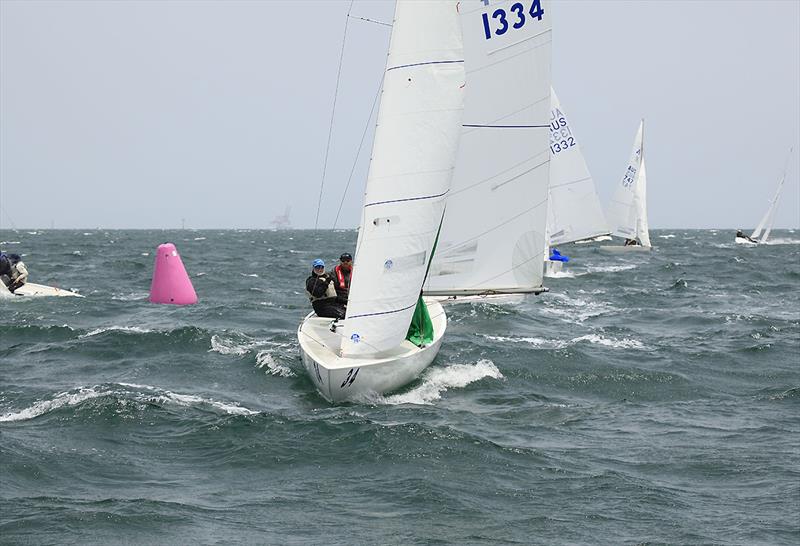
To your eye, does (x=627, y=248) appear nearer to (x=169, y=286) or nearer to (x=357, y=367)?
(x=169, y=286)

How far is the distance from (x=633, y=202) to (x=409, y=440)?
4411 cm

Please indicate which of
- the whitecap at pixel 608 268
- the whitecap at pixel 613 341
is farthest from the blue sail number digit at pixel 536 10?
the whitecap at pixel 608 268

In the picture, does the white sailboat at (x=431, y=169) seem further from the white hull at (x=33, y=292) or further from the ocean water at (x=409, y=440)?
the white hull at (x=33, y=292)

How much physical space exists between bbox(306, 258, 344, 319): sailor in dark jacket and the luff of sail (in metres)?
2.64

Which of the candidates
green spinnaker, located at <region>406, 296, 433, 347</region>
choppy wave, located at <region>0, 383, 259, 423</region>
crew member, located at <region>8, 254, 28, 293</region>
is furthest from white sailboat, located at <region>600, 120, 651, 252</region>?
choppy wave, located at <region>0, 383, 259, 423</region>

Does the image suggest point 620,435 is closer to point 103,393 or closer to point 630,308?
point 103,393

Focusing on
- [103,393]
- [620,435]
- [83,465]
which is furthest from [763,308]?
[83,465]

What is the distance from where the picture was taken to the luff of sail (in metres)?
11.1

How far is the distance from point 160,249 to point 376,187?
40.8ft

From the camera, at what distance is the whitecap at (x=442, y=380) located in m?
11.7

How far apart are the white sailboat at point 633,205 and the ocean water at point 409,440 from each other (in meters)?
30.7

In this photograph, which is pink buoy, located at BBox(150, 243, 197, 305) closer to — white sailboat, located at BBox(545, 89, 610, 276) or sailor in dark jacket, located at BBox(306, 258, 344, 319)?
sailor in dark jacket, located at BBox(306, 258, 344, 319)

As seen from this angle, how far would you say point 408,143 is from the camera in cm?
1115

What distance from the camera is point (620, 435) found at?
10438 mm
